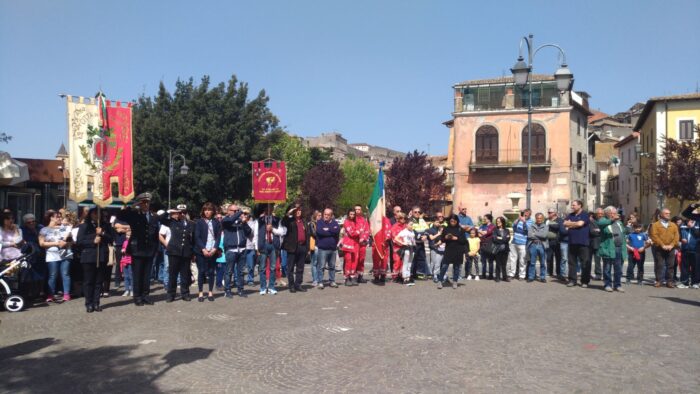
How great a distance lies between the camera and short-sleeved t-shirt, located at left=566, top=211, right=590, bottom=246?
14.5m

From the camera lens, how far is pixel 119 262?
1387 cm

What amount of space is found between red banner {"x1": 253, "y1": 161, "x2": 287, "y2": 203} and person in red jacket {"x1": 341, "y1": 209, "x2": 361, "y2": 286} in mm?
1969

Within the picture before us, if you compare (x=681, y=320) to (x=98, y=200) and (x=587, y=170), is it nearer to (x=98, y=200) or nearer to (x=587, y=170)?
(x=98, y=200)

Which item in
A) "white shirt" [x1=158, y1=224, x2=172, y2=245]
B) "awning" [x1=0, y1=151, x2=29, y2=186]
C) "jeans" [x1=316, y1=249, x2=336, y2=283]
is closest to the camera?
"white shirt" [x1=158, y1=224, x2=172, y2=245]

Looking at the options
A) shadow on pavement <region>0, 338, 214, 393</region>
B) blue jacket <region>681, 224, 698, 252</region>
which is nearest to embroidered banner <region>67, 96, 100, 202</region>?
shadow on pavement <region>0, 338, 214, 393</region>

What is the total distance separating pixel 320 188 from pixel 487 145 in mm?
17876

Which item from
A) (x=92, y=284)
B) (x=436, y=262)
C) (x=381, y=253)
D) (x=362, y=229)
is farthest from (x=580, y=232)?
(x=92, y=284)

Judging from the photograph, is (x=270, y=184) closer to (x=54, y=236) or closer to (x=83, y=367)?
(x=54, y=236)

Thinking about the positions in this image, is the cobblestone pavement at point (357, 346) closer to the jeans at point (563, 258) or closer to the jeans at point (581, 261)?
the jeans at point (581, 261)

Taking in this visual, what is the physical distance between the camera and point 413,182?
51.8 metres

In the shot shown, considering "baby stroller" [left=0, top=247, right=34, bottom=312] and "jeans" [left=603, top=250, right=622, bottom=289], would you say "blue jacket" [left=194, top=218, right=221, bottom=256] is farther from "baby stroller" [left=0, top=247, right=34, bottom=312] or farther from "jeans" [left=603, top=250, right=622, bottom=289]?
"jeans" [left=603, top=250, right=622, bottom=289]

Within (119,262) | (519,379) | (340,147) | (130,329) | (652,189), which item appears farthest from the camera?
(340,147)

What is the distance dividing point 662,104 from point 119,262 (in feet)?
152

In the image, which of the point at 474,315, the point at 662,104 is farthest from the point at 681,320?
the point at 662,104
